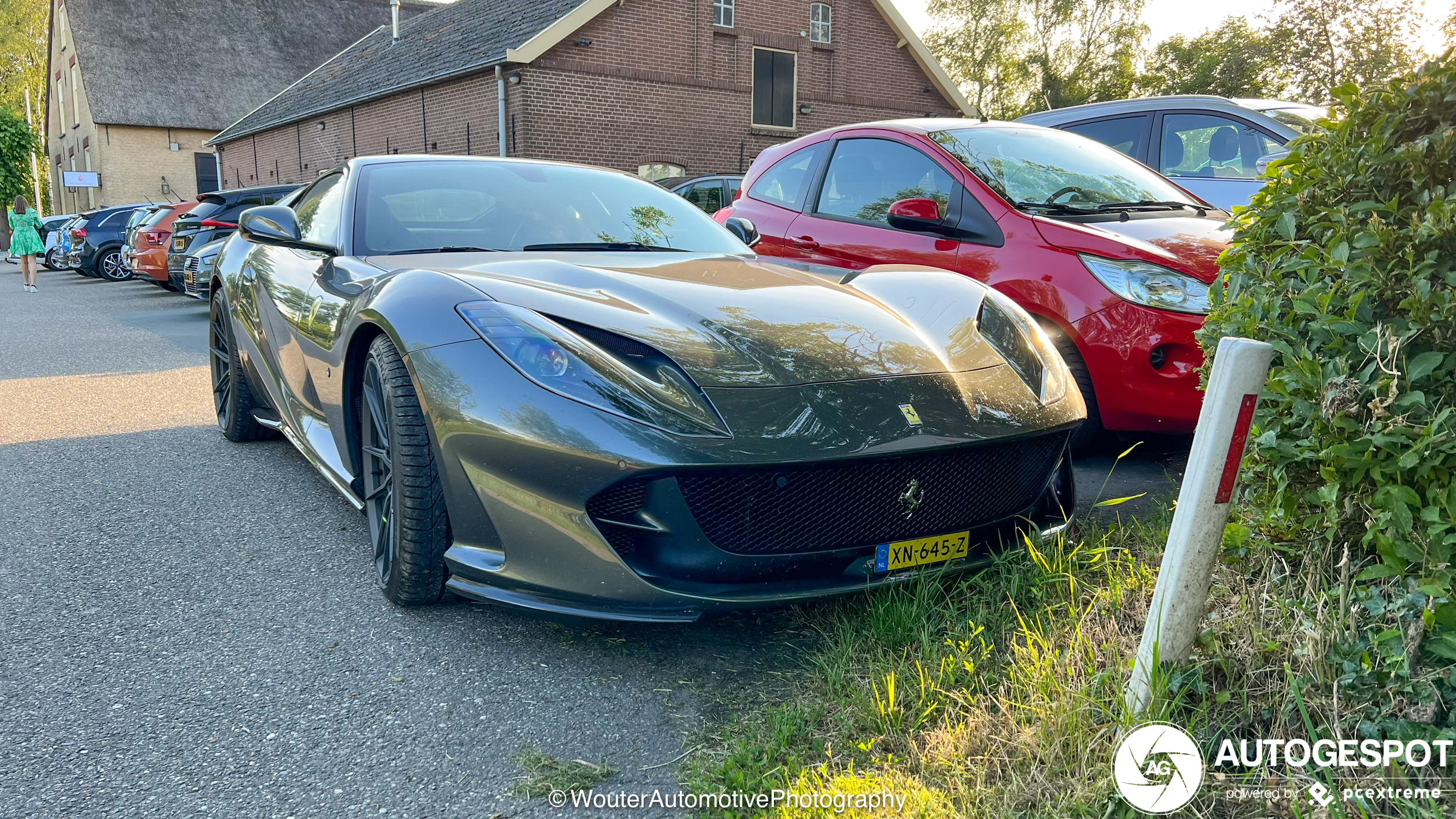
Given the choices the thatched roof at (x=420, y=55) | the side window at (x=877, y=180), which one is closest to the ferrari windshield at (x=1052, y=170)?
the side window at (x=877, y=180)

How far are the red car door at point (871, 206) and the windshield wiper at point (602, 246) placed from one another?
49.5 inches

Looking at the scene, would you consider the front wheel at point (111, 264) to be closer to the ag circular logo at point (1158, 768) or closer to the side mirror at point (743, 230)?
the side mirror at point (743, 230)

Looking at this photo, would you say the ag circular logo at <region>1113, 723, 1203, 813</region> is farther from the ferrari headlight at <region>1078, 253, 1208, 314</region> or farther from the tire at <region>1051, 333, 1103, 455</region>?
the ferrari headlight at <region>1078, 253, 1208, 314</region>

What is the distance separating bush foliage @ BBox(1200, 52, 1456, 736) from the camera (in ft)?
6.03

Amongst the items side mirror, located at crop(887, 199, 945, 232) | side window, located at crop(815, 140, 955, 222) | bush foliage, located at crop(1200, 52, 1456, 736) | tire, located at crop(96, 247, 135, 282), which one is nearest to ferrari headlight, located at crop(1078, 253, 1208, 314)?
side mirror, located at crop(887, 199, 945, 232)

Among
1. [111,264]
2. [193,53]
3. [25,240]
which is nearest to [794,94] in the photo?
[111,264]

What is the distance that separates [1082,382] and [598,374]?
2.40m

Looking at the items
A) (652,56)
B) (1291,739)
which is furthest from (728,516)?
(652,56)

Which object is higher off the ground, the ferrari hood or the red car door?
the red car door

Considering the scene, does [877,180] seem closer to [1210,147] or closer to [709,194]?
[1210,147]

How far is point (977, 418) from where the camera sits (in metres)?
2.68

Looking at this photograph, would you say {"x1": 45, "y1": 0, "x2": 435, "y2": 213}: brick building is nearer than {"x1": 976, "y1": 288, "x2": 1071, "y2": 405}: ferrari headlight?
No

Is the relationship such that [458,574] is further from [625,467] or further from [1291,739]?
[1291,739]

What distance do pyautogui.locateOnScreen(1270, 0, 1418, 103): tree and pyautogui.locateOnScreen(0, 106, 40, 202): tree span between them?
4657 cm
